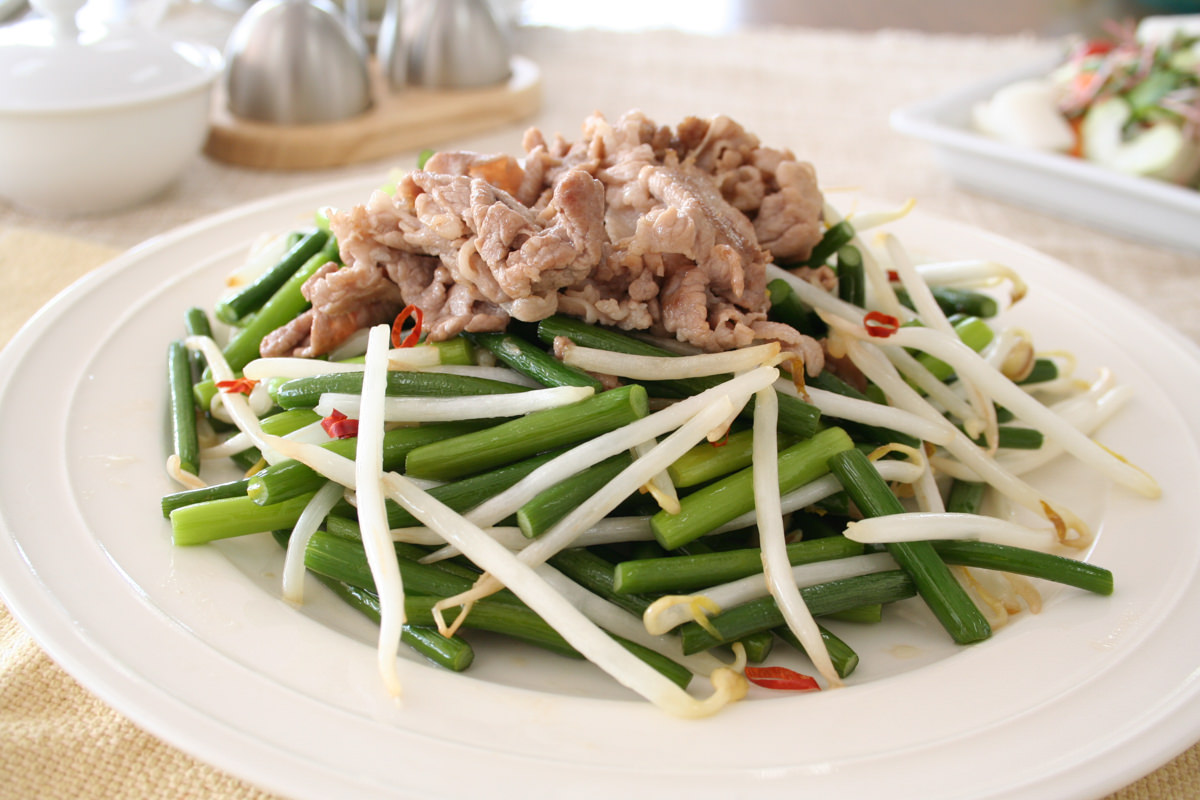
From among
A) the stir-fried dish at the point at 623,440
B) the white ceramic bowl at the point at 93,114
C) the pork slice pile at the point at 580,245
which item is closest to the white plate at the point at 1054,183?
the stir-fried dish at the point at 623,440

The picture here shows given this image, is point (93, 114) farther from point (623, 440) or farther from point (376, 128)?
point (623, 440)

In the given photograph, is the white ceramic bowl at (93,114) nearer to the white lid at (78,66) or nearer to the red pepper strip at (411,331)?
the white lid at (78,66)

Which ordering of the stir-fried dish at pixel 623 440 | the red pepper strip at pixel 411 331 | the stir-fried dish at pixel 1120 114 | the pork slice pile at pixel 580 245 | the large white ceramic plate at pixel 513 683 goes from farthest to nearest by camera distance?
the stir-fried dish at pixel 1120 114, the red pepper strip at pixel 411 331, the pork slice pile at pixel 580 245, the stir-fried dish at pixel 623 440, the large white ceramic plate at pixel 513 683

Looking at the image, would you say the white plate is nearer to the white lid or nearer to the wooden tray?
the wooden tray

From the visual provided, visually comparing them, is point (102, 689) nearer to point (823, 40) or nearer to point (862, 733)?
point (862, 733)

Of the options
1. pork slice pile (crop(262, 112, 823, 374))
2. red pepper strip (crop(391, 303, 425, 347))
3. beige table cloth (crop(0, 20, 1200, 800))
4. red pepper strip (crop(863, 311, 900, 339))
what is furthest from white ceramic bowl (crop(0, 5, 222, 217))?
red pepper strip (crop(863, 311, 900, 339))

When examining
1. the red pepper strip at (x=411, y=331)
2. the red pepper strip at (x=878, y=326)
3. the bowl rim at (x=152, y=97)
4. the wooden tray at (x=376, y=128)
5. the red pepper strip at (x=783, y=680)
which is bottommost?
the wooden tray at (x=376, y=128)

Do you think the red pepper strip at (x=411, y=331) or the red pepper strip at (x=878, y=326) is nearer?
the red pepper strip at (x=411, y=331)

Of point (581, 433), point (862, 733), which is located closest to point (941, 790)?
point (862, 733)
